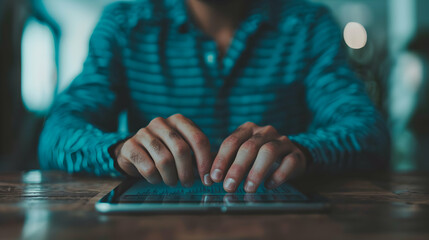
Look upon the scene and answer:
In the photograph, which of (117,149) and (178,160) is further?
(117,149)

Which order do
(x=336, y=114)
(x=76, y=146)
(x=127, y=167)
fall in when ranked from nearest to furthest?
(x=127, y=167) → (x=76, y=146) → (x=336, y=114)

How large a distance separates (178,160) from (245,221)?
0.59ft

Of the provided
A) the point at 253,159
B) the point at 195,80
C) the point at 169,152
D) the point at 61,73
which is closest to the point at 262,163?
the point at 253,159

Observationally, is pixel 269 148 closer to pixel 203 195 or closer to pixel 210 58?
pixel 203 195

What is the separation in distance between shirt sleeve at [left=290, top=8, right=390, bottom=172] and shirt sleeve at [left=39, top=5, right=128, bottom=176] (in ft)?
1.16

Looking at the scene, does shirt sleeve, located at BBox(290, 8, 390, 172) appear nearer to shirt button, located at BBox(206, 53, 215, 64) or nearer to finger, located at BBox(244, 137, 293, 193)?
finger, located at BBox(244, 137, 293, 193)

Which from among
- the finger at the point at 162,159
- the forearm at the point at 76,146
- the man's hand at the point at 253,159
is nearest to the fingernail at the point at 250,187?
the man's hand at the point at 253,159

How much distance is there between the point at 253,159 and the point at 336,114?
475 mm

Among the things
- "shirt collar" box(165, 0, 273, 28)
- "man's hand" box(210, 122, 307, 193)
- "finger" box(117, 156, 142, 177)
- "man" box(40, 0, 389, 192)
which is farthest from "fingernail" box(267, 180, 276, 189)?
"shirt collar" box(165, 0, 273, 28)

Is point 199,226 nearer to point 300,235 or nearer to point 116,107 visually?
point 300,235

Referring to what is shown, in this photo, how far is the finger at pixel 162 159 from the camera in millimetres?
495

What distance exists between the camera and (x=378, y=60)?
3.73 m

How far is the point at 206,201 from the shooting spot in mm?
395

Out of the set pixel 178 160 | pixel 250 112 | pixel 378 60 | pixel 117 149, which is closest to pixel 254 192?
pixel 178 160
